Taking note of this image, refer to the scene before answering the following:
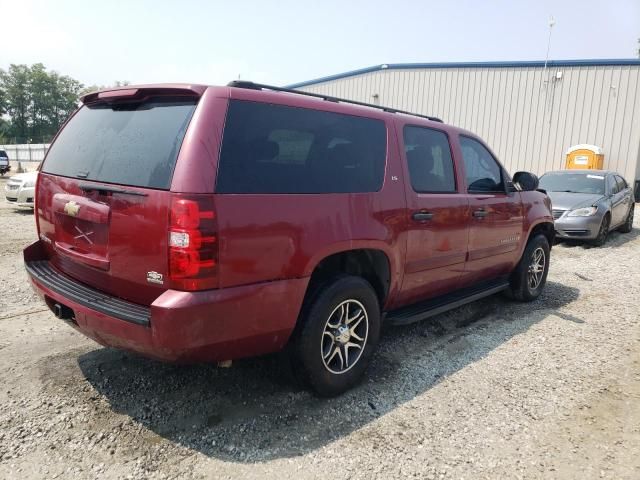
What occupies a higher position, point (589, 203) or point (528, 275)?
point (589, 203)

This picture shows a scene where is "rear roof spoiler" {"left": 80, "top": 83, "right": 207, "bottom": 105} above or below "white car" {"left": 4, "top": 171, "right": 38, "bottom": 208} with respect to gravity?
above

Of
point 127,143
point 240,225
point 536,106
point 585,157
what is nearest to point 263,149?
point 240,225

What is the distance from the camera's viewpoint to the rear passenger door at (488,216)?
14.4 ft

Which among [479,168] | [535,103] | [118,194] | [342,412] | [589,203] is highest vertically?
[535,103]

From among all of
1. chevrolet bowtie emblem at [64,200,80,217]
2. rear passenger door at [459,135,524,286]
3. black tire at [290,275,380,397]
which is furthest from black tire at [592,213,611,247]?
chevrolet bowtie emblem at [64,200,80,217]

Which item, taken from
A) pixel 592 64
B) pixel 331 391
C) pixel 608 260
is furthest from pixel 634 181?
pixel 331 391

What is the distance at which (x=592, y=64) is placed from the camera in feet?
56.8

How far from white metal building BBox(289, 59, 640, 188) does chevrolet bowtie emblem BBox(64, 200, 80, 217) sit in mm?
18931

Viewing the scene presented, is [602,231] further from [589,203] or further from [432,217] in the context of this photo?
[432,217]

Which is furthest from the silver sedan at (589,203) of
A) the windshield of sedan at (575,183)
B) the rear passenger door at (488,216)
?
the rear passenger door at (488,216)

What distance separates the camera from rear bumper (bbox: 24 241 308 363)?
7.90ft

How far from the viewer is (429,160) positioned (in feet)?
13.1

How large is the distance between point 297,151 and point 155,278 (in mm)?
1117

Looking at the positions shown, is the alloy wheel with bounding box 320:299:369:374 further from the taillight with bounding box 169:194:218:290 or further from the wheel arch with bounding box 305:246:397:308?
the taillight with bounding box 169:194:218:290
